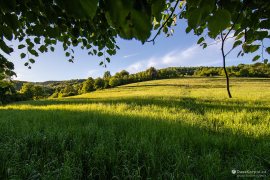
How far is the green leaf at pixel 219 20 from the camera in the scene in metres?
0.72

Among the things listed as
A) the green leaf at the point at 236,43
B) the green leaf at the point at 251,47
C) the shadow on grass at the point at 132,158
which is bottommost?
the shadow on grass at the point at 132,158

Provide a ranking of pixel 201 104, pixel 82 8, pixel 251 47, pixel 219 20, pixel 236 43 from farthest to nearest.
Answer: pixel 201 104, pixel 236 43, pixel 251 47, pixel 219 20, pixel 82 8

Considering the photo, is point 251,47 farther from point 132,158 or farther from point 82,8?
point 132,158

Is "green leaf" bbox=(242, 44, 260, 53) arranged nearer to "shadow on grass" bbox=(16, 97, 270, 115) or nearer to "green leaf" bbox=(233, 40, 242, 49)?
"green leaf" bbox=(233, 40, 242, 49)

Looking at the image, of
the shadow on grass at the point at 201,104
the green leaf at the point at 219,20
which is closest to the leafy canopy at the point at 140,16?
the green leaf at the point at 219,20

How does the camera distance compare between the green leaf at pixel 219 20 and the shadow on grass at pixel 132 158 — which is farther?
the shadow on grass at pixel 132 158

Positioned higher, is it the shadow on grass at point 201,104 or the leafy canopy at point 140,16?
the leafy canopy at point 140,16

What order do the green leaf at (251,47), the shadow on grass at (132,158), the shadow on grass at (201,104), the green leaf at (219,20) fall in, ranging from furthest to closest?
the shadow on grass at (201,104) → the shadow on grass at (132,158) → the green leaf at (251,47) → the green leaf at (219,20)

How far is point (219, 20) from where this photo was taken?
2.37 ft

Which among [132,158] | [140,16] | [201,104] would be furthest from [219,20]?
[201,104]

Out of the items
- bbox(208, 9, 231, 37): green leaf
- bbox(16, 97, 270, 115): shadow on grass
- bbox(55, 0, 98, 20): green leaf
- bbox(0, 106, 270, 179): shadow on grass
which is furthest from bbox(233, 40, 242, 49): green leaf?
bbox(16, 97, 270, 115): shadow on grass

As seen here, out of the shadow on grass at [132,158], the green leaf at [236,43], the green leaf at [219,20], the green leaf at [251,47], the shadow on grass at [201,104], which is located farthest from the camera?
the shadow on grass at [201,104]

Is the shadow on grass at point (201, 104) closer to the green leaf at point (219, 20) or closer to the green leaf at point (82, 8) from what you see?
the green leaf at point (219, 20)

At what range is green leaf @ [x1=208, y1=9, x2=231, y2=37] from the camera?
72 cm
